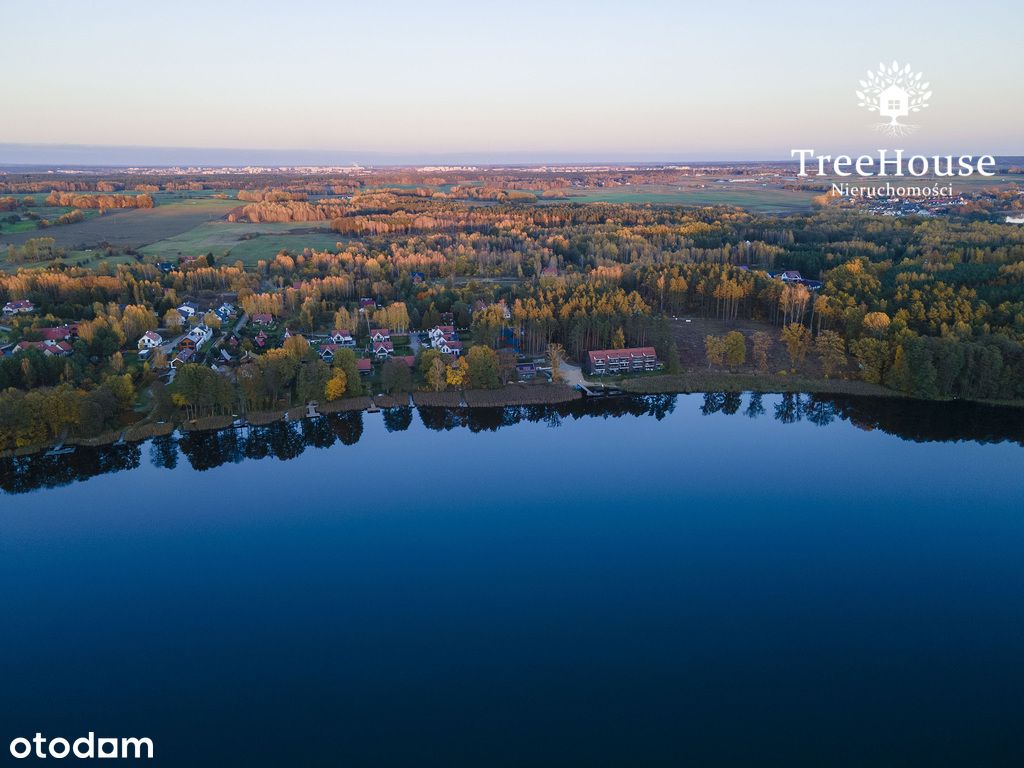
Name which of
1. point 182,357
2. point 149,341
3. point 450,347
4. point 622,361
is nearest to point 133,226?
point 149,341

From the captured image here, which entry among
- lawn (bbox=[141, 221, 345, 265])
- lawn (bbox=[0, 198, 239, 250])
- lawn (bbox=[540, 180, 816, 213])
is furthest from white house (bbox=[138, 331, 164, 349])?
lawn (bbox=[540, 180, 816, 213])

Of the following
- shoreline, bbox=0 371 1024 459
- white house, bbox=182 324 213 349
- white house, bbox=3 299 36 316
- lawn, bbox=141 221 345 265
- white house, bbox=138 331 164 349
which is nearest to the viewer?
shoreline, bbox=0 371 1024 459

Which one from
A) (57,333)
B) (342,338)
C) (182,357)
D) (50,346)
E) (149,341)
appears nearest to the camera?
(50,346)

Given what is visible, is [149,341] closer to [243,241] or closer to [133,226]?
[243,241]

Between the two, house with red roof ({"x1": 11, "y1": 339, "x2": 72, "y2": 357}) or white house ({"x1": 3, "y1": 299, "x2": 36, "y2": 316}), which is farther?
white house ({"x1": 3, "y1": 299, "x2": 36, "y2": 316})

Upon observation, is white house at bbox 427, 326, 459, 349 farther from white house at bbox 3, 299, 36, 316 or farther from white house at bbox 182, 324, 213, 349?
white house at bbox 3, 299, 36, 316

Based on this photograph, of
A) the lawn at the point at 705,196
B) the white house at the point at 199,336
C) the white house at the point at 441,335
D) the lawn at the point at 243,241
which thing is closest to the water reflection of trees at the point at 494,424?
the white house at the point at 441,335

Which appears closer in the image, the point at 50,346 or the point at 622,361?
the point at 622,361

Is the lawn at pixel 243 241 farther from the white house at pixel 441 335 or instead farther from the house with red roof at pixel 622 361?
the house with red roof at pixel 622 361
